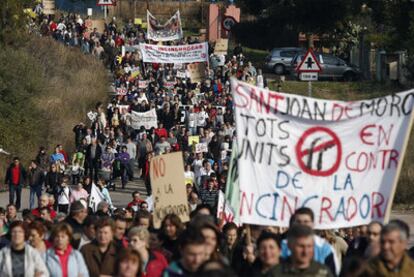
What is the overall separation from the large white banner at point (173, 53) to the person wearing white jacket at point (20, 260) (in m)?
34.1

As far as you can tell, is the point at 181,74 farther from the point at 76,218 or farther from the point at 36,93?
the point at 76,218

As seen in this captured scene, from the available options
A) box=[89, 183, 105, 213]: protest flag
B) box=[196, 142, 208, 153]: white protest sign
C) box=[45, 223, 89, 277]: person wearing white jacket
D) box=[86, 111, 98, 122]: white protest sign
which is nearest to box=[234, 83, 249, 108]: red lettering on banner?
box=[45, 223, 89, 277]: person wearing white jacket

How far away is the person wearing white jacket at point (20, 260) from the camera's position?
41.4 feet

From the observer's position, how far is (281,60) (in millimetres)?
53781

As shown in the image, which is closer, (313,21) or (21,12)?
(21,12)

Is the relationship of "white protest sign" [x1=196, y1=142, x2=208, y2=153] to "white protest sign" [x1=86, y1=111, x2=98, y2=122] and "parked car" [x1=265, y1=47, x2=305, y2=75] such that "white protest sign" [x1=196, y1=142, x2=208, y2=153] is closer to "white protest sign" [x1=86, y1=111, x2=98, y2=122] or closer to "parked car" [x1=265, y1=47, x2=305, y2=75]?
"white protest sign" [x1=86, y1=111, x2=98, y2=122]

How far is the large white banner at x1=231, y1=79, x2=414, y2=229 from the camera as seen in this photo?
1271 centimetres

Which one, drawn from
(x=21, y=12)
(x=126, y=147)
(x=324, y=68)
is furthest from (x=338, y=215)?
(x=324, y=68)

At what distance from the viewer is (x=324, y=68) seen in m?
52.1

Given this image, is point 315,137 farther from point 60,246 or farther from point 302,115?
point 60,246

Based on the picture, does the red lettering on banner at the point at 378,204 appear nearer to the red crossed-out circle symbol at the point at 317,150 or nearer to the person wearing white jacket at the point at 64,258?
the red crossed-out circle symbol at the point at 317,150

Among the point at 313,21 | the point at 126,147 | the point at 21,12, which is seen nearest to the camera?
the point at 126,147

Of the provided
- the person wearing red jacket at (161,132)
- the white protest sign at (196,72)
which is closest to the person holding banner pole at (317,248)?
the person wearing red jacket at (161,132)

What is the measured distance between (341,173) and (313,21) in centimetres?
4555
